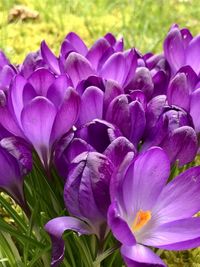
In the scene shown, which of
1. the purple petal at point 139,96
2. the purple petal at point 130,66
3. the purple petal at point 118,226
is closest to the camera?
the purple petal at point 118,226

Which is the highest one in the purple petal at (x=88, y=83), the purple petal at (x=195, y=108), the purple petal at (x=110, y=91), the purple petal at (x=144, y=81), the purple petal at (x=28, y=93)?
the purple petal at (x=28, y=93)

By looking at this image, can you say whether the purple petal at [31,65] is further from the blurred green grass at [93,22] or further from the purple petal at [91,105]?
the blurred green grass at [93,22]

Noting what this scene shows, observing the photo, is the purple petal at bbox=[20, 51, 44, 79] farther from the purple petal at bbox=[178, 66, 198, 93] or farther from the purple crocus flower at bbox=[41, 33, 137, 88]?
the purple petal at bbox=[178, 66, 198, 93]

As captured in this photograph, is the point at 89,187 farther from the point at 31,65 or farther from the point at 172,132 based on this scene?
the point at 31,65

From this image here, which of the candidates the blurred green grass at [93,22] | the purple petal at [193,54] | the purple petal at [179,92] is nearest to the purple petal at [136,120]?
the purple petal at [179,92]

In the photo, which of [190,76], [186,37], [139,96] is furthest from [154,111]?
[186,37]

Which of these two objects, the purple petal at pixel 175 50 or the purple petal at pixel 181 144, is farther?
the purple petal at pixel 175 50

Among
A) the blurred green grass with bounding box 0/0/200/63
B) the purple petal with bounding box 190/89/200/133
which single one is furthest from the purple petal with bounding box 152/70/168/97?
the blurred green grass with bounding box 0/0/200/63

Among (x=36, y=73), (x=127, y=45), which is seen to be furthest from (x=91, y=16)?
(x=36, y=73)

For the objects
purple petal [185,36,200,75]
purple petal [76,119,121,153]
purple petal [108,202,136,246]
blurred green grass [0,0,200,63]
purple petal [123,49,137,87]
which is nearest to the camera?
purple petal [108,202,136,246]
